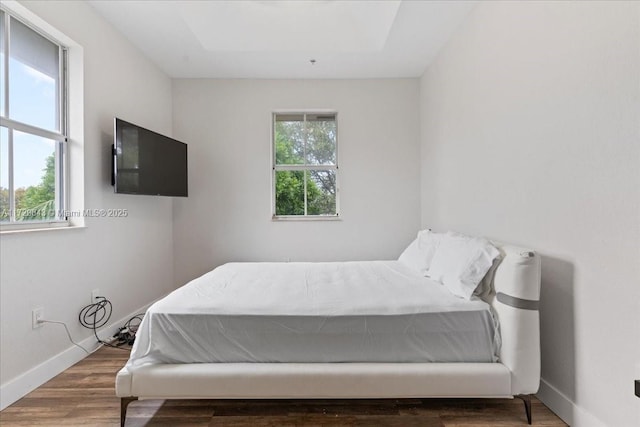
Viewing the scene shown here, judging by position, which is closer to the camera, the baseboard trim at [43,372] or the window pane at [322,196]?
the baseboard trim at [43,372]

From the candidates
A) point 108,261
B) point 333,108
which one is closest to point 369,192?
point 333,108

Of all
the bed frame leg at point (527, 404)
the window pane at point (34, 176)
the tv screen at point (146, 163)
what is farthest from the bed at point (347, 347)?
the tv screen at point (146, 163)

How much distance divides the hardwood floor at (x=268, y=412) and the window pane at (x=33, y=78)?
1753 millimetres

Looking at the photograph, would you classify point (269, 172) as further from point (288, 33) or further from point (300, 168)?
point (288, 33)

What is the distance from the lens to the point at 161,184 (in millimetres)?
2984

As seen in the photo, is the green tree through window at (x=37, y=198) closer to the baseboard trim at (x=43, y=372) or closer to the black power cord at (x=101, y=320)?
the black power cord at (x=101, y=320)

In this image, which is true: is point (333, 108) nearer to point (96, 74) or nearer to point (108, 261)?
point (96, 74)

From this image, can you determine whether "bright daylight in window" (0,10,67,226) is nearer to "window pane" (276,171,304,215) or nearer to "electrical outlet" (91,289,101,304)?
"electrical outlet" (91,289,101,304)

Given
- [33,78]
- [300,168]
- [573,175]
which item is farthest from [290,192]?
[573,175]

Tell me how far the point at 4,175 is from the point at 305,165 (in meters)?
2.64

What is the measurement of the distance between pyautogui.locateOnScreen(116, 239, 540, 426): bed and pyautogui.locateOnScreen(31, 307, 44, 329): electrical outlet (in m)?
0.88

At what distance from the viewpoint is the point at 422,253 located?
254cm

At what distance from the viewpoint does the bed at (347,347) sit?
1.50 metres

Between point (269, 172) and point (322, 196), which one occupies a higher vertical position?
point (269, 172)
